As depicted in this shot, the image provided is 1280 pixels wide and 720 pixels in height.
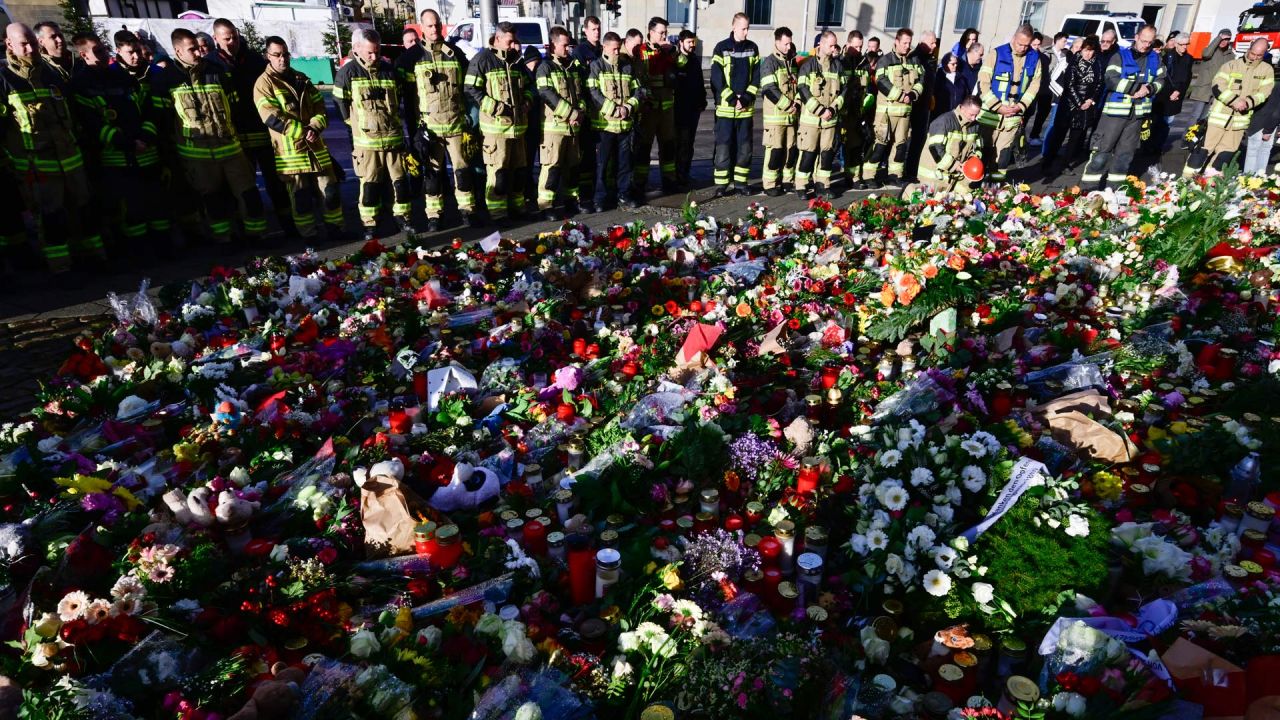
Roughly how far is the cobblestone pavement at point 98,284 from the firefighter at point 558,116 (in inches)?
18.1

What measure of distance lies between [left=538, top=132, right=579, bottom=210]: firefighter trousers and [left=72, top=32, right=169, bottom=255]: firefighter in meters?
Answer: 3.68

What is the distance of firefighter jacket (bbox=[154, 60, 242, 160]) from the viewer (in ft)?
22.2

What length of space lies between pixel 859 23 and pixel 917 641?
3345 cm

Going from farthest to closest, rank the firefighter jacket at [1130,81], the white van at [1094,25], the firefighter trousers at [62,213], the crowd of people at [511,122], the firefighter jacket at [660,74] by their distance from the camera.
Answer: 1. the white van at [1094,25]
2. the firefighter jacket at [1130,81]
3. the firefighter jacket at [660,74]
4. the crowd of people at [511,122]
5. the firefighter trousers at [62,213]

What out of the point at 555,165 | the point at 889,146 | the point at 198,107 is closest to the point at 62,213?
the point at 198,107

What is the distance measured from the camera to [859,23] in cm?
3170

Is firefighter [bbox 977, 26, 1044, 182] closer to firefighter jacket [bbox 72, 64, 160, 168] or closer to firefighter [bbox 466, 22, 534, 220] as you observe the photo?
firefighter [bbox 466, 22, 534, 220]

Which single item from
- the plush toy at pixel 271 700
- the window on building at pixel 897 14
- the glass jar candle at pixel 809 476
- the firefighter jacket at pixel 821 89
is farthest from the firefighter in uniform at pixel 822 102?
the window on building at pixel 897 14

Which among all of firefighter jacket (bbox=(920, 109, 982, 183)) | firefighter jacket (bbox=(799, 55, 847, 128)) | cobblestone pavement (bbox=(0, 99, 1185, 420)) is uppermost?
firefighter jacket (bbox=(799, 55, 847, 128))

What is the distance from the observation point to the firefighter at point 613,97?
833 cm

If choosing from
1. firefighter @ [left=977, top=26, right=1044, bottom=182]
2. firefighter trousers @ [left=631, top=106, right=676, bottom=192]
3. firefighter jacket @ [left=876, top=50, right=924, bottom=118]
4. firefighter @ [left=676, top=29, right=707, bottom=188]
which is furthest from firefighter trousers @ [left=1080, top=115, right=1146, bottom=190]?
firefighter trousers @ [left=631, top=106, right=676, bottom=192]

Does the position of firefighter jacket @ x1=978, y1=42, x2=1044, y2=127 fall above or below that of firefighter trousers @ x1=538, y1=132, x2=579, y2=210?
above

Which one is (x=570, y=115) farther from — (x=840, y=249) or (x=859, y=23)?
(x=859, y=23)

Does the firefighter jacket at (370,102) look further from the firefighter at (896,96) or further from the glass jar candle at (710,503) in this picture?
the firefighter at (896,96)
